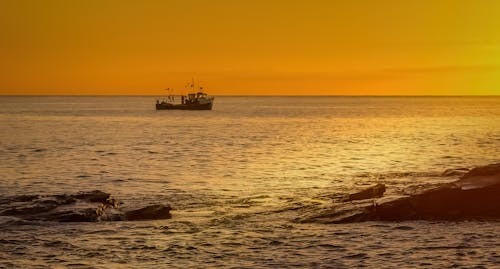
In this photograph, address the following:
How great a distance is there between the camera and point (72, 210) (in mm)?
30641

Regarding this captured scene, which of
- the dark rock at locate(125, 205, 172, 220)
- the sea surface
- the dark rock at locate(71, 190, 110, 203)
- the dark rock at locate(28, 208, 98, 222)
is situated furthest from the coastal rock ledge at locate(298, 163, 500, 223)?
the dark rock at locate(71, 190, 110, 203)

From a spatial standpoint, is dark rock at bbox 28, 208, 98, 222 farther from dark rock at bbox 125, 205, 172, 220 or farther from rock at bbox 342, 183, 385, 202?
rock at bbox 342, 183, 385, 202

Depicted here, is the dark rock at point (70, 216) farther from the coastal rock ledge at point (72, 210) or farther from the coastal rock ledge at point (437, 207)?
the coastal rock ledge at point (437, 207)

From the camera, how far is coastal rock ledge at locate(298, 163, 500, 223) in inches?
1178

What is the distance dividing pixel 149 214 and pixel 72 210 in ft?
11.2

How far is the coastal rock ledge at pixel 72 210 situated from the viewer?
3016 cm

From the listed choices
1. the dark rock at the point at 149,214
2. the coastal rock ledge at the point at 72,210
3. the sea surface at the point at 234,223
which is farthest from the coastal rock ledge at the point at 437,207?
the coastal rock ledge at the point at 72,210

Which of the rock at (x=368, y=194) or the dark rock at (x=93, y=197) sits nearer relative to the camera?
the dark rock at (x=93, y=197)

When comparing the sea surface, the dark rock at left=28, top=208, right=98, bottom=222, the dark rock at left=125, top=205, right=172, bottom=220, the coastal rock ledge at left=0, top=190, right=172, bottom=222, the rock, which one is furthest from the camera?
the rock

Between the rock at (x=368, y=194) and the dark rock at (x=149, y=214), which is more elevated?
the rock at (x=368, y=194)

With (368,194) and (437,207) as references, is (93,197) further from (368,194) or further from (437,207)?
(437,207)

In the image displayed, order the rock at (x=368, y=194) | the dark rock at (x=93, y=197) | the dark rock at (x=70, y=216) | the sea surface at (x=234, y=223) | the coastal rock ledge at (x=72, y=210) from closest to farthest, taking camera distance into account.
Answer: the sea surface at (x=234, y=223), the dark rock at (x=70, y=216), the coastal rock ledge at (x=72, y=210), the dark rock at (x=93, y=197), the rock at (x=368, y=194)

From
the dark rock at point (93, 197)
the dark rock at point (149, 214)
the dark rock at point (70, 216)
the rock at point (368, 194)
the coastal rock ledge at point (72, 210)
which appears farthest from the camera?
the rock at point (368, 194)

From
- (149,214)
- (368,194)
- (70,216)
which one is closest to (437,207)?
(368,194)
